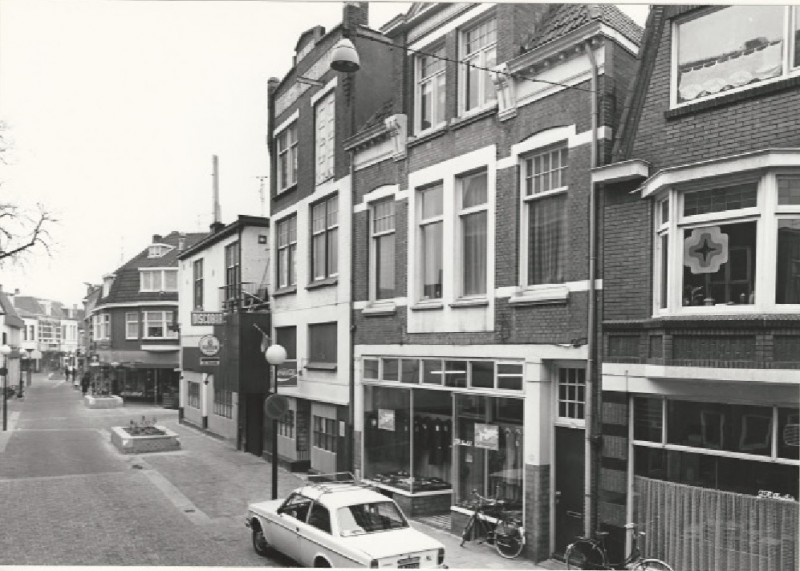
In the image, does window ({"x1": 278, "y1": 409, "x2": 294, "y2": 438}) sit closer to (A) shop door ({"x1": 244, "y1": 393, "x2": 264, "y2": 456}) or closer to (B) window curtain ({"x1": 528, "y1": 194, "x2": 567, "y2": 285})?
(A) shop door ({"x1": 244, "y1": 393, "x2": 264, "y2": 456})

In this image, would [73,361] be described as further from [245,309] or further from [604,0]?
[604,0]

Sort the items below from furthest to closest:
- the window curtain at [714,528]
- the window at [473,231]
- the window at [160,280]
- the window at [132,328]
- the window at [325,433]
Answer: the window at [132,328] < the window at [160,280] < the window at [325,433] < the window at [473,231] < the window curtain at [714,528]

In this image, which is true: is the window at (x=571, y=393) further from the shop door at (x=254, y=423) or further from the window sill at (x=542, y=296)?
the shop door at (x=254, y=423)

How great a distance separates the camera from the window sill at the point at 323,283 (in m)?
16.4

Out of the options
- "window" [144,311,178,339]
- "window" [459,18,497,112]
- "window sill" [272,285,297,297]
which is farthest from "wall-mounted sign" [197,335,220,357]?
"window" [144,311,178,339]

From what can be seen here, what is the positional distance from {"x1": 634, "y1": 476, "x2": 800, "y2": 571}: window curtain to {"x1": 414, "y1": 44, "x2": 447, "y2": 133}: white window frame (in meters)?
7.24

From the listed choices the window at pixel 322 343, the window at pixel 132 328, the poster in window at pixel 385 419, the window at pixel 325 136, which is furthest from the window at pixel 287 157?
the window at pixel 132 328

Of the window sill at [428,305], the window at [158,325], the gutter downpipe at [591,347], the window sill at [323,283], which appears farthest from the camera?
the window at [158,325]

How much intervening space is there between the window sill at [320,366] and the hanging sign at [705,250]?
9.36 m

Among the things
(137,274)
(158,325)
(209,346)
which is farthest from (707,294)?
(158,325)

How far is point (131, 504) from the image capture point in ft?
47.9

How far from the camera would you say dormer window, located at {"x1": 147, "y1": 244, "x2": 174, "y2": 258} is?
977 inches

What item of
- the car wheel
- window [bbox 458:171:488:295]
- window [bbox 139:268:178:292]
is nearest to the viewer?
the car wheel

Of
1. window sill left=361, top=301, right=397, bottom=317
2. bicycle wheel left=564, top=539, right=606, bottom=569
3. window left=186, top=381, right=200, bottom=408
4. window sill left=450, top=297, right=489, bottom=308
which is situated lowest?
window left=186, top=381, right=200, bottom=408
